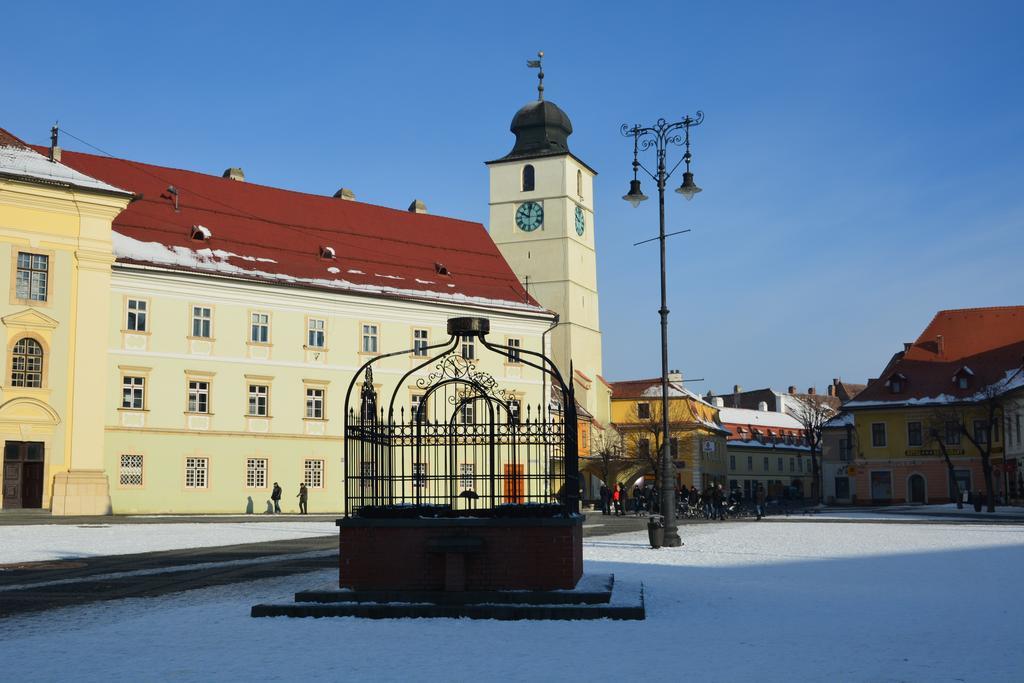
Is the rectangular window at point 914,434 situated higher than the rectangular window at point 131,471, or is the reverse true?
the rectangular window at point 914,434

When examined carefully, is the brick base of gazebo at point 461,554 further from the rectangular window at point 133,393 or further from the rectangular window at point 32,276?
the rectangular window at point 133,393

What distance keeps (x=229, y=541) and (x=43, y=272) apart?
1950 cm

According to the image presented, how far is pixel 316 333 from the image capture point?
5178 cm

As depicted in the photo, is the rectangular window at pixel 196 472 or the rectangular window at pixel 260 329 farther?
the rectangular window at pixel 260 329

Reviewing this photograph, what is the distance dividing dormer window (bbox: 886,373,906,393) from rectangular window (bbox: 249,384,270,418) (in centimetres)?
4163

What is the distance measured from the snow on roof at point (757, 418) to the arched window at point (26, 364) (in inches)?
3027

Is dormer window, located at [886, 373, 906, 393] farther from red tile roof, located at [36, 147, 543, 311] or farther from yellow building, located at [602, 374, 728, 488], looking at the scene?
red tile roof, located at [36, 147, 543, 311]

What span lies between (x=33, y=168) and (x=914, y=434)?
53.4m

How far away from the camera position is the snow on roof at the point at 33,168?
40594 mm

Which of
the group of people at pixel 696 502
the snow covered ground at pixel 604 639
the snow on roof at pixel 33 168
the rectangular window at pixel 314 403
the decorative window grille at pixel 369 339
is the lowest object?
the snow covered ground at pixel 604 639

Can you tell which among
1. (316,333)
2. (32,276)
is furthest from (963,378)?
(32,276)

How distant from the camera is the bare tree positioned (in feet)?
279

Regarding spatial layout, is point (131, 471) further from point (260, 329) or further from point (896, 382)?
point (896, 382)

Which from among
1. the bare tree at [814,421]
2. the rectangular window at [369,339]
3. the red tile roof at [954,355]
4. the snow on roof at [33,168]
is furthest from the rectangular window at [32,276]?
the bare tree at [814,421]
